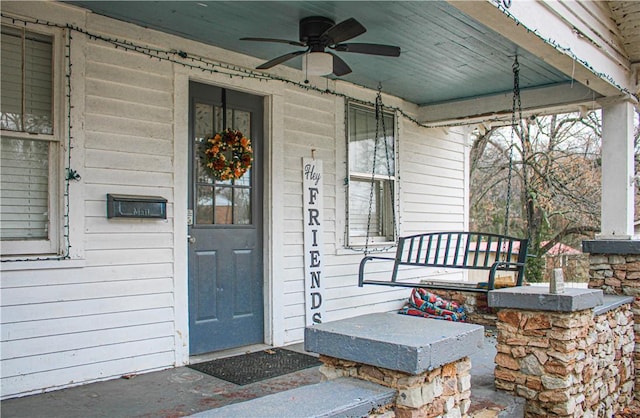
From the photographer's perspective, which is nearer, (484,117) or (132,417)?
(132,417)

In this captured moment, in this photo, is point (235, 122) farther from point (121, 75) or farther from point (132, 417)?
point (132, 417)

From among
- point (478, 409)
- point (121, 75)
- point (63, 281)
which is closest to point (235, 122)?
point (121, 75)

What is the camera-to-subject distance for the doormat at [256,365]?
3.81 meters

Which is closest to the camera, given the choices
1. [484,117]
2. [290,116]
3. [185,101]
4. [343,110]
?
[185,101]

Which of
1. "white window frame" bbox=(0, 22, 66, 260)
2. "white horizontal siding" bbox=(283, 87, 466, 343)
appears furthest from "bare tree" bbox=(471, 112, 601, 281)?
"white window frame" bbox=(0, 22, 66, 260)

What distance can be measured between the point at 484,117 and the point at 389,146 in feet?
3.76

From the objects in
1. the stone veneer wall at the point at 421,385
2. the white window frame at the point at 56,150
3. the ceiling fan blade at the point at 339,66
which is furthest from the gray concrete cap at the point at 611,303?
the white window frame at the point at 56,150

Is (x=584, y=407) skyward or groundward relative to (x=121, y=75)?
groundward

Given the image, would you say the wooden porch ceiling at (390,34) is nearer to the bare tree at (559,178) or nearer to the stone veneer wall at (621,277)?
the stone veneer wall at (621,277)

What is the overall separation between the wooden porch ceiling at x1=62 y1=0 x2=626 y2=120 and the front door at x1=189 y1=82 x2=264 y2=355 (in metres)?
0.52

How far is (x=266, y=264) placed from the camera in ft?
15.7

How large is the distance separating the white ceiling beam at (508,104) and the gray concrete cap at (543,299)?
2.68m

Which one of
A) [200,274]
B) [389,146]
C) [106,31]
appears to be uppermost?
[106,31]

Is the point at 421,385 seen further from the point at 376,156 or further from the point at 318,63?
the point at 376,156
